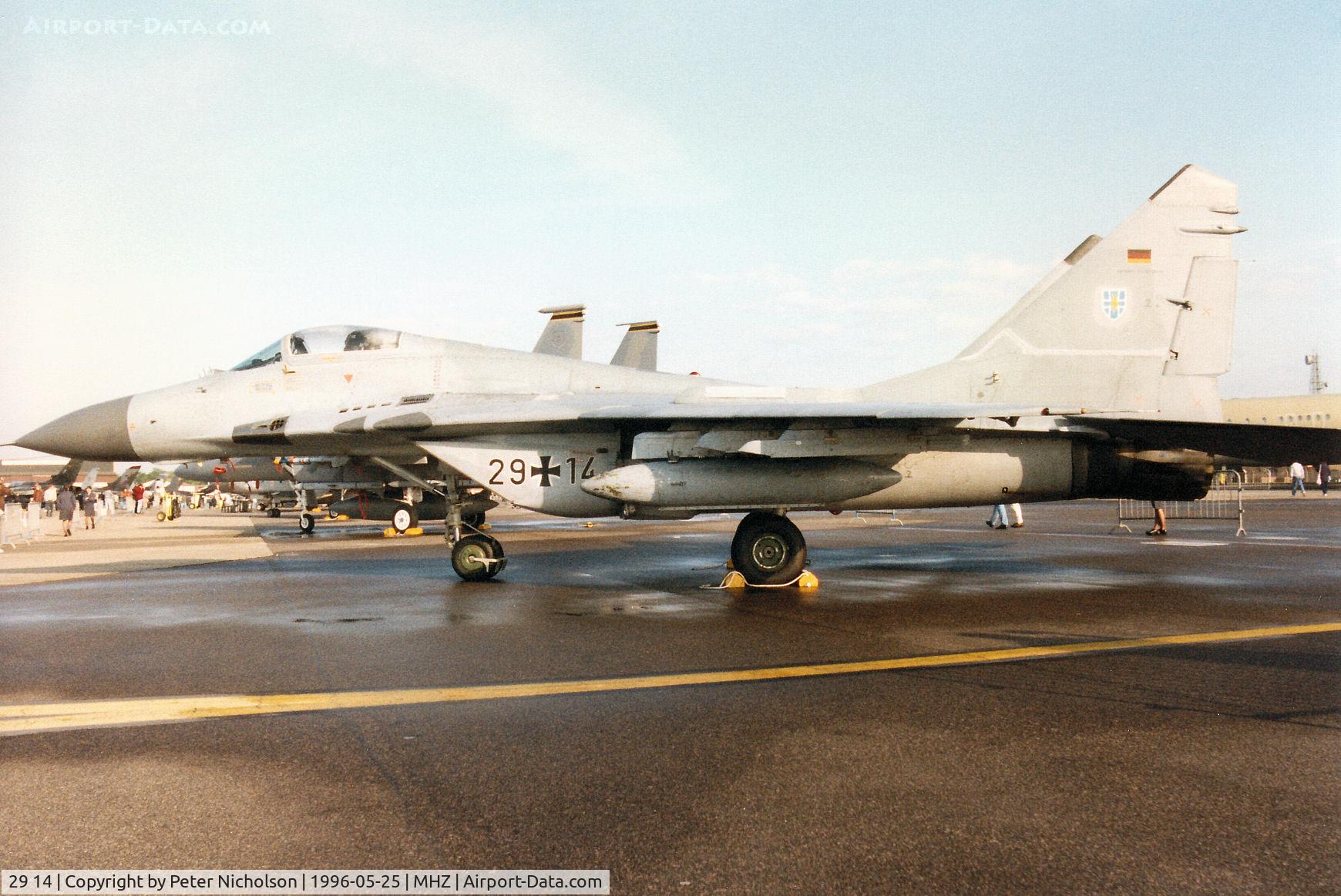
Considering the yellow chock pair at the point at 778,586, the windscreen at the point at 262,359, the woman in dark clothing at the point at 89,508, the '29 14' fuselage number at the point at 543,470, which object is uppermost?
the windscreen at the point at 262,359

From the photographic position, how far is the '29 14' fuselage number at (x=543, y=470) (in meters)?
11.0

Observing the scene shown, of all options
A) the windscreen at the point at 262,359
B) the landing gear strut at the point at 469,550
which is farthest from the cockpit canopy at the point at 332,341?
the landing gear strut at the point at 469,550

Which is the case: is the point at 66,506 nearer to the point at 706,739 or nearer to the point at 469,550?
the point at 469,550

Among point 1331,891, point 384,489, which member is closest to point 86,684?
point 1331,891

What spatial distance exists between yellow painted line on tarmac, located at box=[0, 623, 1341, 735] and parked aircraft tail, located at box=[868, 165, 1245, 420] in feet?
17.8

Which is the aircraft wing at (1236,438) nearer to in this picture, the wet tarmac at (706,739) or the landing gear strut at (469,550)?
the wet tarmac at (706,739)

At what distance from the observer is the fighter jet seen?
398 inches

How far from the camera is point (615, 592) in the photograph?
1046cm

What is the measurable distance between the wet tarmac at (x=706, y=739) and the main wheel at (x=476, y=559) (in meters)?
1.82

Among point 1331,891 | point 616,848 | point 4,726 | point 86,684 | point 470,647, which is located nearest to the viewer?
point 1331,891

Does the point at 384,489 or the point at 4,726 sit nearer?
the point at 4,726

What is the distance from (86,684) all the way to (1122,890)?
19.8 feet

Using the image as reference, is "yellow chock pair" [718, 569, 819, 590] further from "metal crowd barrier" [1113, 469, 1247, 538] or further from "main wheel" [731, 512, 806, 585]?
"metal crowd barrier" [1113, 469, 1247, 538]

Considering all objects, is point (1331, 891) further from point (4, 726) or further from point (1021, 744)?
point (4, 726)
